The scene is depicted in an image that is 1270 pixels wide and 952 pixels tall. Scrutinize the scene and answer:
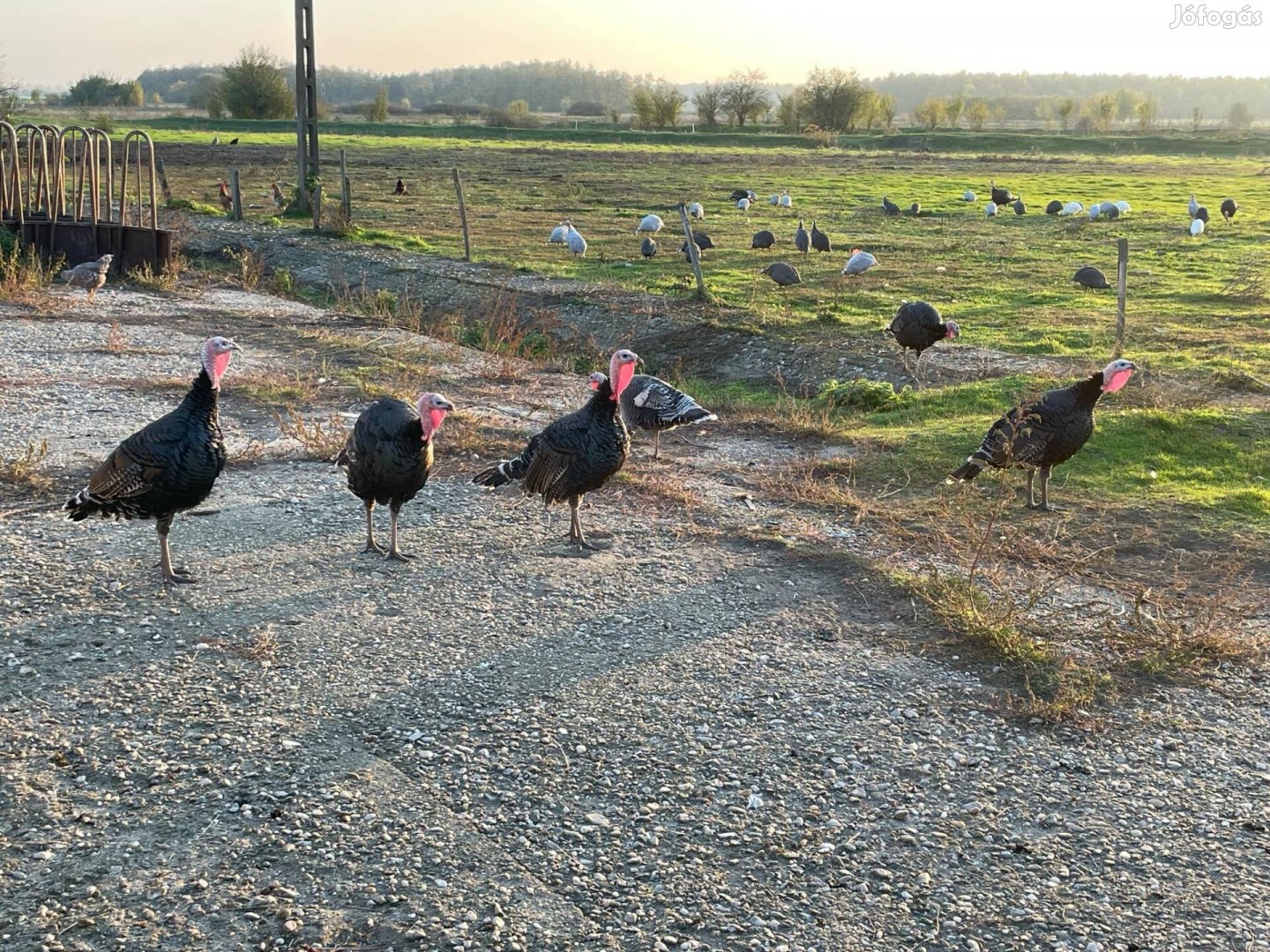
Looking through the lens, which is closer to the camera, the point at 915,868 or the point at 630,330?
the point at 915,868

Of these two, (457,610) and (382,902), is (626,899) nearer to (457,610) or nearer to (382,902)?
(382,902)

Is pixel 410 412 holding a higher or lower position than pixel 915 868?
higher

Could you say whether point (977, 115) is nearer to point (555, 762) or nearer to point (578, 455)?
point (578, 455)

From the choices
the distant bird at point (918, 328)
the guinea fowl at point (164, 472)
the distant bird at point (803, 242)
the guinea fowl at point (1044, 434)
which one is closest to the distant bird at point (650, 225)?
the distant bird at point (803, 242)

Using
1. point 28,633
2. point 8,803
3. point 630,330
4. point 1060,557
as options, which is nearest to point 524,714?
point 8,803

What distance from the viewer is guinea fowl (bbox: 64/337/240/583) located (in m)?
7.32

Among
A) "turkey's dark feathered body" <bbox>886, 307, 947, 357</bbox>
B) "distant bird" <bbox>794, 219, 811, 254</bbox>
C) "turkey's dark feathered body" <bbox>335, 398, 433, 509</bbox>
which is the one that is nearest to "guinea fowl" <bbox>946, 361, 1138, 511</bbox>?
"turkey's dark feathered body" <bbox>335, 398, 433, 509</bbox>

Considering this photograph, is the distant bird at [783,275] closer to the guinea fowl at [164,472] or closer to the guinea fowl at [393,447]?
the guinea fowl at [393,447]

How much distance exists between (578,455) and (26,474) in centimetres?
448

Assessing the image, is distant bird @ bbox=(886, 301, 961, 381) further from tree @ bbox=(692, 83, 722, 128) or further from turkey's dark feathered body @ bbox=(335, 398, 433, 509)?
tree @ bbox=(692, 83, 722, 128)

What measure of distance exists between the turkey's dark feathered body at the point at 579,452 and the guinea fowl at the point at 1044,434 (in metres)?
3.29

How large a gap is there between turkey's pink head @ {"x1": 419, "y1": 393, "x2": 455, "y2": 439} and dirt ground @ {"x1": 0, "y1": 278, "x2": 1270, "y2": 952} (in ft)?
3.43

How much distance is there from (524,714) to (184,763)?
1.70 m

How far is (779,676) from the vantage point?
6699mm
